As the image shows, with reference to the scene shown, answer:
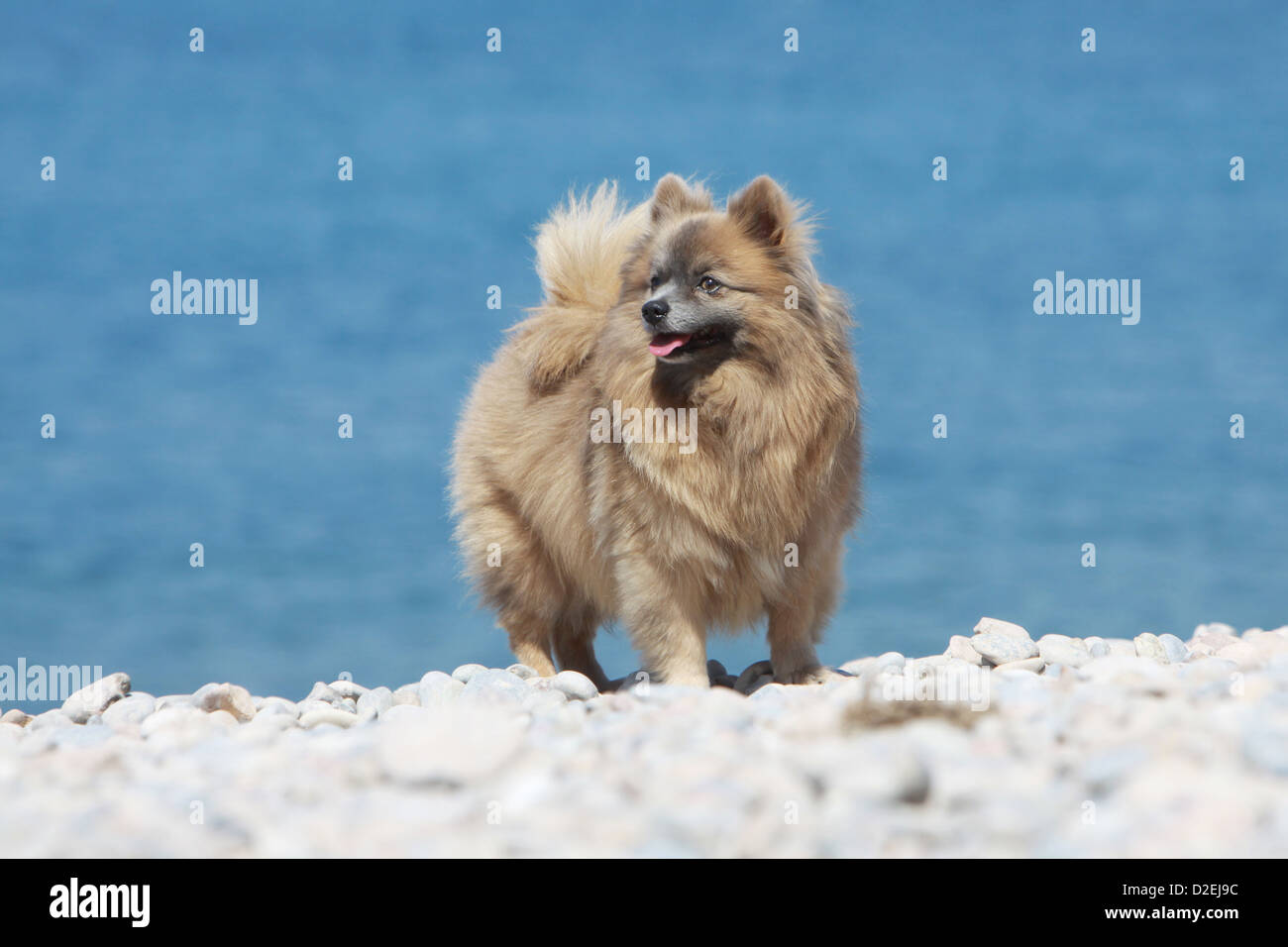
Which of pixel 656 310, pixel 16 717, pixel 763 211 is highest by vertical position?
pixel 763 211

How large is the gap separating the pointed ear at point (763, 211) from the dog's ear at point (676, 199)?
399 mm

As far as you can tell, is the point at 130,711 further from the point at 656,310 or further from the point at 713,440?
the point at 656,310

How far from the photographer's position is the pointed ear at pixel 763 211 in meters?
→ 5.54

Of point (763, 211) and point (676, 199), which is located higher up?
point (676, 199)

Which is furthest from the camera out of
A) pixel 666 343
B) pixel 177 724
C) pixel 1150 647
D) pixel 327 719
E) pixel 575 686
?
pixel 1150 647

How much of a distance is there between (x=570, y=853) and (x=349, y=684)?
14.9 ft

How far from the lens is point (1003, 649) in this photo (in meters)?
6.75

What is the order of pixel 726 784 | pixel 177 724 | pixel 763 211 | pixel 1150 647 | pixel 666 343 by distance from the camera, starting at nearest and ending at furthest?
1. pixel 726 784
2. pixel 177 724
3. pixel 666 343
4. pixel 763 211
5. pixel 1150 647

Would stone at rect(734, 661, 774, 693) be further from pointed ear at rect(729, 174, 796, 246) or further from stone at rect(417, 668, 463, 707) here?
pointed ear at rect(729, 174, 796, 246)

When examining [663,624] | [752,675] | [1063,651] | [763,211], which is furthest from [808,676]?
[763,211]

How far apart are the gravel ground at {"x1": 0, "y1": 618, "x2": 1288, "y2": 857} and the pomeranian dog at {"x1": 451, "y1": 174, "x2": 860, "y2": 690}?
5.95 feet

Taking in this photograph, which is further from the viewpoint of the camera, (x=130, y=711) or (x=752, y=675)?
(x=752, y=675)

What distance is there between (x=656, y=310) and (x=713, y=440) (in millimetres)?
737
